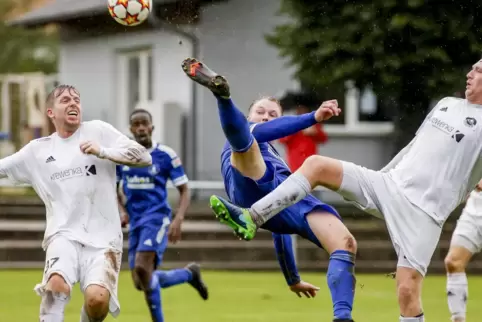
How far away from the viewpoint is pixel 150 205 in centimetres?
1233

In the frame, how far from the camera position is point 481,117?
9258mm

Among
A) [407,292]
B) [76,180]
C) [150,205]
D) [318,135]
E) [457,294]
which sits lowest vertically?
[457,294]

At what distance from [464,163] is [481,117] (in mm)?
358

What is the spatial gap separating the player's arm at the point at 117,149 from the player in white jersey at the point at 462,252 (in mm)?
3021

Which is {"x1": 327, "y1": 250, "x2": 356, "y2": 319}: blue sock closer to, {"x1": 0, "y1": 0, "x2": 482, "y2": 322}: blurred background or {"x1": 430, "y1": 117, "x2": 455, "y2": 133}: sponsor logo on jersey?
{"x1": 430, "y1": 117, "x2": 455, "y2": 133}: sponsor logo on jersey

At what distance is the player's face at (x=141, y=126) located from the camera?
12039 mm

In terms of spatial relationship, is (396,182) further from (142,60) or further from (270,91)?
(142,60)

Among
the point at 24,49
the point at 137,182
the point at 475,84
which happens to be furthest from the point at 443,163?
the point at 24,49

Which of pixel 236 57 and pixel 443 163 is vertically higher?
pixel 236 57

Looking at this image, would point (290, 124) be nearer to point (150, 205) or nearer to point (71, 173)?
point (71, 173)

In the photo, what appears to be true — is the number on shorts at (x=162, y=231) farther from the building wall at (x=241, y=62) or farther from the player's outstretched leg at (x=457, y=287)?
the building wall at (x=241, y=62)

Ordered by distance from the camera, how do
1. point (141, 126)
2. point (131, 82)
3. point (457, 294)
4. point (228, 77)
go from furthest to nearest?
point (131, 82) → point (228, 77) → point (141, 126) → point (457, 294)

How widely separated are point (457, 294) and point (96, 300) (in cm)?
365

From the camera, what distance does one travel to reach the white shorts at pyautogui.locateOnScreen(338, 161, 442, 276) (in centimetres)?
898
